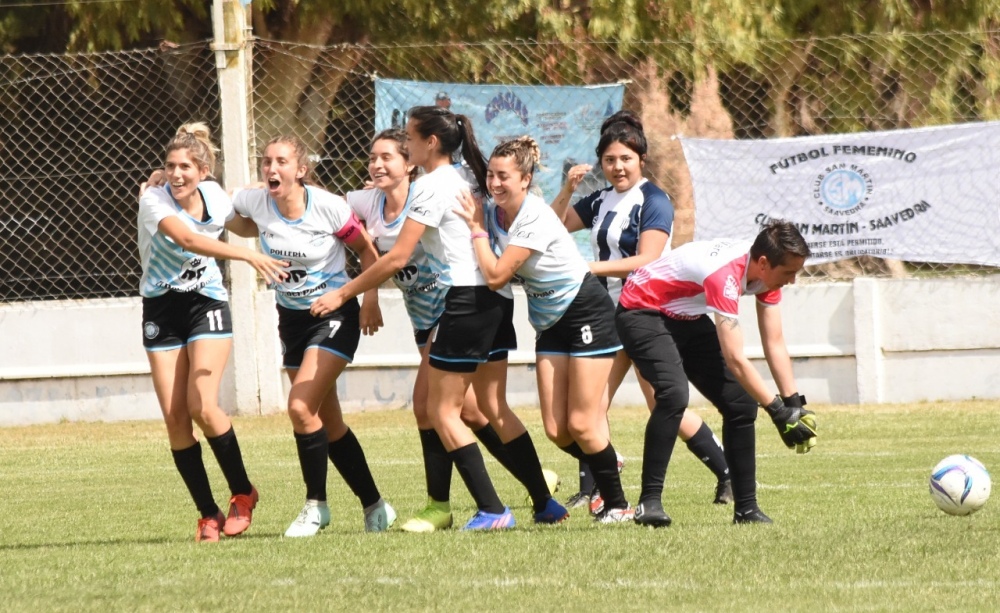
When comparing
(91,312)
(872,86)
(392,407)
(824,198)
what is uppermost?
(872,86)

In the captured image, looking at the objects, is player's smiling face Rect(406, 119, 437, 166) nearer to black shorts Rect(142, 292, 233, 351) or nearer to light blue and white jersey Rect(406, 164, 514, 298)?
light blue and white jersey Rect(406, 164, 514, 298)

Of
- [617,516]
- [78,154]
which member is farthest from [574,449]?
[78,154]

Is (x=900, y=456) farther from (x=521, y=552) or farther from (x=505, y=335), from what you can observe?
(x=521, y=552)

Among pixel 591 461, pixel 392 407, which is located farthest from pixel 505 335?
pixel 392 407

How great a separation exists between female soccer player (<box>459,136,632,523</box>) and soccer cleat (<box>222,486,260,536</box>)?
1.48 metres

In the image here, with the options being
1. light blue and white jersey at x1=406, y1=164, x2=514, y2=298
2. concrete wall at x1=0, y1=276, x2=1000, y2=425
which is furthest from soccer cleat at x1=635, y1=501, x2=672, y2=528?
concrete wall at x1=0, y1=276, x2=1000, y2=425

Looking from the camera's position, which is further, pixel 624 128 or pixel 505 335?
pixel 624 128

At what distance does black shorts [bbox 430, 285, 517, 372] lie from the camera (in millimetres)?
6609

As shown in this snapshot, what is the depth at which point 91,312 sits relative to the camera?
43.5 ft

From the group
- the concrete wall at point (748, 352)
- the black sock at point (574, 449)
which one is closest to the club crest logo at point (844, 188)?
the concrete wall at point (748, 352)

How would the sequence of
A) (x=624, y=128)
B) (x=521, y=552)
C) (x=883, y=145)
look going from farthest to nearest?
(x=883, y=145)
(x=624, y=128)
(x=521, y=552)

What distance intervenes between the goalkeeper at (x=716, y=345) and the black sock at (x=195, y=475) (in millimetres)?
2035

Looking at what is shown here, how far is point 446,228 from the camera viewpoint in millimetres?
6699

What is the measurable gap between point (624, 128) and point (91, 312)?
698 cm
